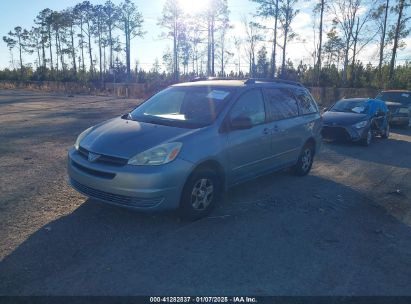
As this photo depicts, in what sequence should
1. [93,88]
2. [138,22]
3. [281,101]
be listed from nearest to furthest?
[281,101] → [93,88] → [138,22]

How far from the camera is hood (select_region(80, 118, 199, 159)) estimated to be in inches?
175

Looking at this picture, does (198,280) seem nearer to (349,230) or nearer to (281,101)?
(349,230)

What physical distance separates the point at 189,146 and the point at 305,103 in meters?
3.57

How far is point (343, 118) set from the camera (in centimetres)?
1134

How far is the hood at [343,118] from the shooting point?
1112cm

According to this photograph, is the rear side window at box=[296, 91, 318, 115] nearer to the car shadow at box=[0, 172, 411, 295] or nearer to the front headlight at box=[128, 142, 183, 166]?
the car shadow at box=[0, 172, 411, 295]

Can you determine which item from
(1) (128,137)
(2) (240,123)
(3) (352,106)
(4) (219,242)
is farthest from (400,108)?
(1) (128,137)

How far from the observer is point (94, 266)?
3588mm

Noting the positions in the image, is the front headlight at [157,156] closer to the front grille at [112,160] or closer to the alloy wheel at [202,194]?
the front grille at [112,160]

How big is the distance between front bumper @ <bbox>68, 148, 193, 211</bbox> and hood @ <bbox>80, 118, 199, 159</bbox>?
0.67 ft

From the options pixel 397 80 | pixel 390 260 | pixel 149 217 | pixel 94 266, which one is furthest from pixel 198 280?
pixel 397 80

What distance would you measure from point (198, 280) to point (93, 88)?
4338 centimetres

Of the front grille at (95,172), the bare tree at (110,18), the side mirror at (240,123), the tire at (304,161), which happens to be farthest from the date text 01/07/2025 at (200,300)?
the bare tree at (110,18)

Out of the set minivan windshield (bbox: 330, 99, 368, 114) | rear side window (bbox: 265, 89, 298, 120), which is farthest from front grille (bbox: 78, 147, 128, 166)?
minivan windshield (bbox: 330, 99, 368, 114)
